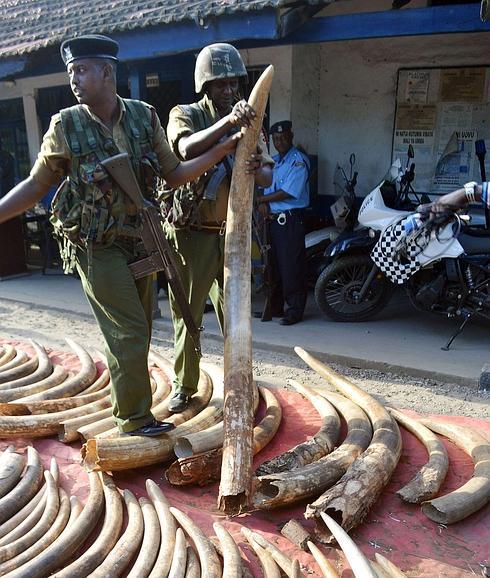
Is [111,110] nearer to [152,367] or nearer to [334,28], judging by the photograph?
[152,367]

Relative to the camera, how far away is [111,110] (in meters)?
2.81

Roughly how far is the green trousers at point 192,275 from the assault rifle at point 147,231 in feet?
0.67

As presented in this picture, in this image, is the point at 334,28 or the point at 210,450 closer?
the point at 210,450

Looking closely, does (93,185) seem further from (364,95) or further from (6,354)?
(364,95)

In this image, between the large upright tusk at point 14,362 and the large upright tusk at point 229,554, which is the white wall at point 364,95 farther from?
the large upright tusk at point 229,554

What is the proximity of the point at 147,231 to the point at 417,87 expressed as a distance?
4.39 meters

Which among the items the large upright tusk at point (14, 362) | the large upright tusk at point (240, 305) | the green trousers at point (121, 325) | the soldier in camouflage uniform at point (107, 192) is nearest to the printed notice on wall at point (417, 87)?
the large upright tusk at point (240, 305)

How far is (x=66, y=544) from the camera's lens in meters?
2.26

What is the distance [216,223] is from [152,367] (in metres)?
1.44

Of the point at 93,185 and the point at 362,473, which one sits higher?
the point at 93,185

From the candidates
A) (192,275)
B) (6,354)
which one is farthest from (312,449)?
(6,354)

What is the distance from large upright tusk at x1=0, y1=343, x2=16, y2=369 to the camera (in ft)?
14.2

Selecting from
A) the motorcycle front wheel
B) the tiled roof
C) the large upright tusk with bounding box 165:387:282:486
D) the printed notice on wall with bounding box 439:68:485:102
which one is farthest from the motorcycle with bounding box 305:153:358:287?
the large upright tusk with bounding box 165:387:282:486

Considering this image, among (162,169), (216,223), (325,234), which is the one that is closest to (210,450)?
(216,223)
